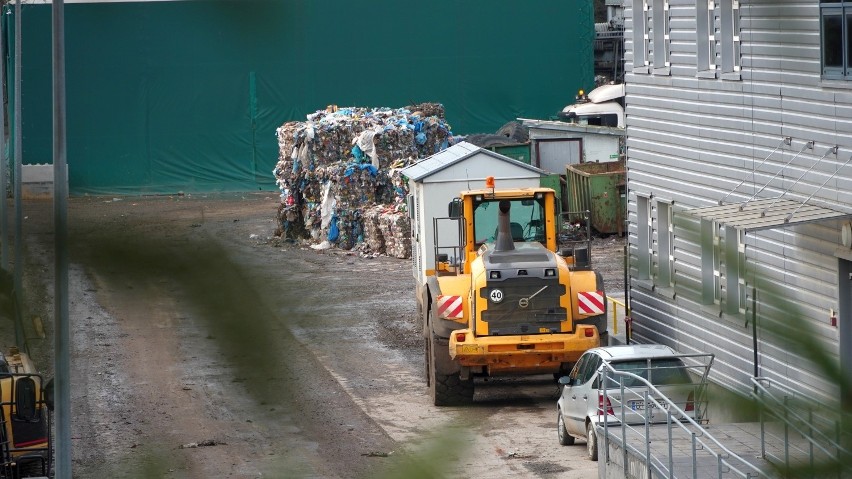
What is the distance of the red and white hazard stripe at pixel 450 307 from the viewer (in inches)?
600

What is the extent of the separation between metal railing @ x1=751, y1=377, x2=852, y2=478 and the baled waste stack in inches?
1121

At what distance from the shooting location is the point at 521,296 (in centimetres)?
1477

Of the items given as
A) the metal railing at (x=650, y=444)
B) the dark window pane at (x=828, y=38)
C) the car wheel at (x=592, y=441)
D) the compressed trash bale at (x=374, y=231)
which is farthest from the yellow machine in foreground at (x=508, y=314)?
the compressed trash bale at (x=374, y=231)

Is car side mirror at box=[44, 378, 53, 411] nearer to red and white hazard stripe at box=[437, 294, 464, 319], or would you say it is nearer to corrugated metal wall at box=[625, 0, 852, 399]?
red and white hazard stripe at box=[437, 294, 464, 319]

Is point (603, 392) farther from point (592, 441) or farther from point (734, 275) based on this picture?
point (734, 275)

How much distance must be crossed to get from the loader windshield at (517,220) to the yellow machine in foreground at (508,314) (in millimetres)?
465

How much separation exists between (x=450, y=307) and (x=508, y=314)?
2.70 ft

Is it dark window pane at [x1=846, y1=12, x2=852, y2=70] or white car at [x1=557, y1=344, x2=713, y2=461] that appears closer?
dark window pane at [x1=846, y1=12, x2=852, y2=70]

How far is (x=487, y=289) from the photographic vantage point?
14695mm

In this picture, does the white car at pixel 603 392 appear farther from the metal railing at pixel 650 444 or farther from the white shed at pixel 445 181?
the white shed at pixel 445 181

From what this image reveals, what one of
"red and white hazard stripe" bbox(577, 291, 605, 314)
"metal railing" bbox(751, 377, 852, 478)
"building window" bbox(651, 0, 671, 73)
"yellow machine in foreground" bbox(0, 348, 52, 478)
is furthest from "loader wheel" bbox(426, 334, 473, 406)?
"metal railing" bbox(751, 377, 852, 478)

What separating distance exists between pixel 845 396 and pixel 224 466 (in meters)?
11.9

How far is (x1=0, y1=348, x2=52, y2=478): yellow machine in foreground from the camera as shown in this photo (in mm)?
11047

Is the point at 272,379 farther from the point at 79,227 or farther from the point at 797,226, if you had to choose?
the point at 797,226
